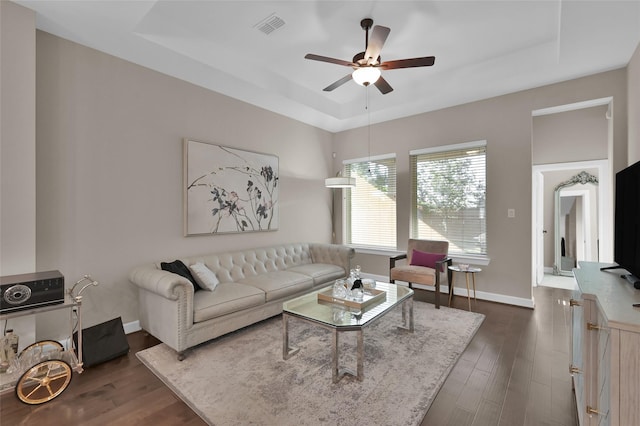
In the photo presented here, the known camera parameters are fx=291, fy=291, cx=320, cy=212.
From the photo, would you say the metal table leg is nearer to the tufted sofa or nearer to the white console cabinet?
the tufted sofa

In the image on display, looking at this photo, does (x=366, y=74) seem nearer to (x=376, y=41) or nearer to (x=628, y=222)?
(x=376, y=41)

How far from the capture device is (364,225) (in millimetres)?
6016

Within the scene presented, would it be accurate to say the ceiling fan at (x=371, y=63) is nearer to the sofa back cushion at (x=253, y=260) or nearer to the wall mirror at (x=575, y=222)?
the sofa back cushion at (x=253, y=260)

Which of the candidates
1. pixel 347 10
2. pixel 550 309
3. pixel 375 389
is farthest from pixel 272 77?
pixel 550 309

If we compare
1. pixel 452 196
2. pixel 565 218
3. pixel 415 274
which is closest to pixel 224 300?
pixel 415 274

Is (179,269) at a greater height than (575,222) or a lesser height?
lesser

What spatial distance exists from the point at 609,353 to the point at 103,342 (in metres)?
3.64

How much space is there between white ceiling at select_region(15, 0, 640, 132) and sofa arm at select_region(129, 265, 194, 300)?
7.85ft

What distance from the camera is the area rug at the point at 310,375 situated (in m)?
1.97

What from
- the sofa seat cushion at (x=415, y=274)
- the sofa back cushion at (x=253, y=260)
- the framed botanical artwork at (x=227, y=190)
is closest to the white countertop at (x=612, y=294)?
the sofa seat cushion at (x=415, y=274)

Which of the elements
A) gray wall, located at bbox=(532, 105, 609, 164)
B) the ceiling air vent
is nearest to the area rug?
the ceiling air vent

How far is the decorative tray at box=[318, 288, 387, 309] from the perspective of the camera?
2767mm

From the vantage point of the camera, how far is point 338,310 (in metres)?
2.75

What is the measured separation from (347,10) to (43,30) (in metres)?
2.91
